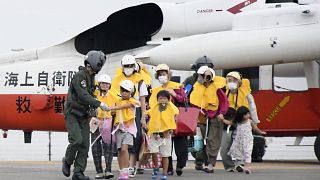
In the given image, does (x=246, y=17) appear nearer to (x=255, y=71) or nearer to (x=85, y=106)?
(x=255, y=71)

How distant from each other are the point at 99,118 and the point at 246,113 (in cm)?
266

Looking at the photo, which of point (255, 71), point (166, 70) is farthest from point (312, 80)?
point (166, 70)

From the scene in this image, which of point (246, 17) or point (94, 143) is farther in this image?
point (246, 17)

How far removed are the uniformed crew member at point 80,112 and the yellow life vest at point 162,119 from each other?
1.04m

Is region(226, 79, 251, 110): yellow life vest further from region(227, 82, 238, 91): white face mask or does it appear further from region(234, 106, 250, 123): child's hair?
region(234, 106, 250, 123): child's hair

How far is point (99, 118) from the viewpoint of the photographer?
13.5 meters

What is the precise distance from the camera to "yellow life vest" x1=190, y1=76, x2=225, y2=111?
14.9 metres

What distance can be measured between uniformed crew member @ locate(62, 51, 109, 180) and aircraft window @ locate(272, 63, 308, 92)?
653 centimetres

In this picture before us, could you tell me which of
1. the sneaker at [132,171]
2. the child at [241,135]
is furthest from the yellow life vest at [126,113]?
the child at [241,135]

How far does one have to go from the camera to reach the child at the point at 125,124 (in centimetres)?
1301

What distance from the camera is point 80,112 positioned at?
12.7 meters

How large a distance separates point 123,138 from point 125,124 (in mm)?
193

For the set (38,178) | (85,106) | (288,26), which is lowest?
(38,178)

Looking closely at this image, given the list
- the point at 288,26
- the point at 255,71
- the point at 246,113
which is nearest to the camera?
the point at 246,113
